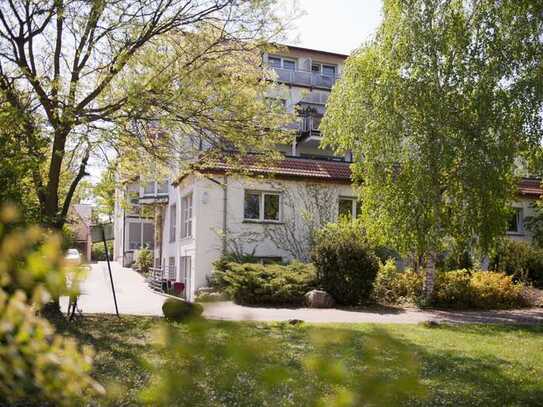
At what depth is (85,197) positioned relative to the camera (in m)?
16.2

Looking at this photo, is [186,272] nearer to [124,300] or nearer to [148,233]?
[124,300]

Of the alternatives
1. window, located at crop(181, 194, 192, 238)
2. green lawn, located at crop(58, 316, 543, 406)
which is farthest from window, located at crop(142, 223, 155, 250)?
green lawn, located at crop(58, 316, 543, 406)

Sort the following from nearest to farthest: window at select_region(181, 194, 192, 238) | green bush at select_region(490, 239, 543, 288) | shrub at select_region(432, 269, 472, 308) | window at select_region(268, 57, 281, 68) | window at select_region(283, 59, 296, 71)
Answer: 1. shrub at select_region(432, 269, 472, 308)
2. green bush at select_region(490, 239, 543, 288)
3. window at select_region(181, 194, 192, 238)
4. window at select_region(268, 57, 281, 68)
5. window at select_region(283, 59, 296, 71)

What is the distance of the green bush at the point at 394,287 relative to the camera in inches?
706

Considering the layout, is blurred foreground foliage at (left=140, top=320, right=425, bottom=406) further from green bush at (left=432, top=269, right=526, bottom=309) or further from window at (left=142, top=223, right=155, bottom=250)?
window at (left=142, top=223, right=155, bottom=250)

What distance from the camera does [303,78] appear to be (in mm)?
37156

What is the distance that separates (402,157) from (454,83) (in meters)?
2.55

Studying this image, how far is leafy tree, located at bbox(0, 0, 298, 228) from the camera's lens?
1172cm

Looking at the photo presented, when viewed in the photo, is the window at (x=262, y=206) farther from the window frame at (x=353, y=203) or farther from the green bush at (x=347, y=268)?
the green bush at (x=347, y=268)

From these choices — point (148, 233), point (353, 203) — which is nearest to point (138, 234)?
point (148, 233)

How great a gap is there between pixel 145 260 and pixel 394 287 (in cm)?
2195

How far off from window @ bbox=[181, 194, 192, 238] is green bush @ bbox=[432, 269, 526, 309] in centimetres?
1076

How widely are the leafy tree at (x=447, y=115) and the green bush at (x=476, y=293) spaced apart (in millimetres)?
610

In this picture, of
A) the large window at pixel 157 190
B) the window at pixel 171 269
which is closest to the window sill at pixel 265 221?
the window at pixel 171 269
